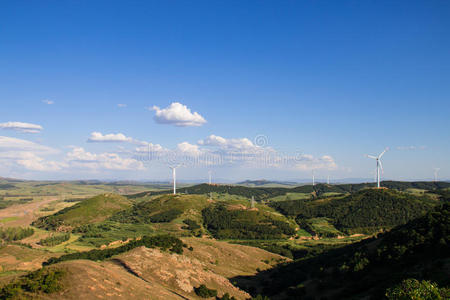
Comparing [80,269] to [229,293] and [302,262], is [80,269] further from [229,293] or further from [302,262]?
[302,262]

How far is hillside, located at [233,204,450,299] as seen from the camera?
237 ft

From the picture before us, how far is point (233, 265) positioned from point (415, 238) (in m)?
71.1

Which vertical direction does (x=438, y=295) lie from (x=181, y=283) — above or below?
above

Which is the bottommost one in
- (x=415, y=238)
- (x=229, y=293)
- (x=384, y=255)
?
(x=229, y=293)

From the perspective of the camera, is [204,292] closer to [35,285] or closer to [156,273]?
[156,273]

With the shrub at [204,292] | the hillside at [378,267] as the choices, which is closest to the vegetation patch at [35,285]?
the shrub at [204,292]

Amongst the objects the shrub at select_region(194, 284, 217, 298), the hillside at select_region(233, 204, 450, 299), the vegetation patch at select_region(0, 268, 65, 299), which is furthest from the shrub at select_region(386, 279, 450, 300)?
the vegetation patch at select_region(0, 268, 65, 299)

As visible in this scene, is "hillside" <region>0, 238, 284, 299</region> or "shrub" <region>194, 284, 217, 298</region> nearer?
"hillside" <region>0, 238, 284, 299</region>

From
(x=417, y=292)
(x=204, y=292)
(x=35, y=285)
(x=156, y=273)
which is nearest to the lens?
(x=417, y=292)

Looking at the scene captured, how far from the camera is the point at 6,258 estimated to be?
13688 cm

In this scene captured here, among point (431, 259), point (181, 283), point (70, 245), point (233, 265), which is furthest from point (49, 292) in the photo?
point (70, 245)

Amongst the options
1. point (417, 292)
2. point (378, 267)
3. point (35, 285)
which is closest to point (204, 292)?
point (35, 285)

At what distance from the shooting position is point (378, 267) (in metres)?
88.1

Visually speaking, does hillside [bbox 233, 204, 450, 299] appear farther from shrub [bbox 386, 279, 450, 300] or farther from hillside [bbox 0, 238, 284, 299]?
shrub [bbox 386, 279, 450, 300]
